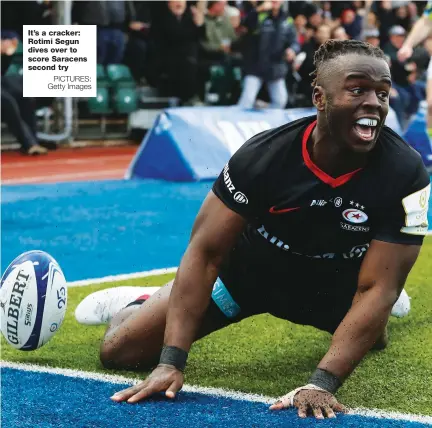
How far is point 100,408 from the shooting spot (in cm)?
404

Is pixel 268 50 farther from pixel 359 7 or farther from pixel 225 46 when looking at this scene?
pixel 359 7

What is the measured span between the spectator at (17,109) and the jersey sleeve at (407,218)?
369 inches

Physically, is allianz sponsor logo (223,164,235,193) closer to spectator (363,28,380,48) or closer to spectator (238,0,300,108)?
spectator (238,0,300,108)

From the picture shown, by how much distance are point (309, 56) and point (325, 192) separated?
43.7 ft

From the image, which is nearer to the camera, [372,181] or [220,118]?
[372,181]

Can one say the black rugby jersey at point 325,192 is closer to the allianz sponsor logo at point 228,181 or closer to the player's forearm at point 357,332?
the allianz sponsor logo at point 228,181

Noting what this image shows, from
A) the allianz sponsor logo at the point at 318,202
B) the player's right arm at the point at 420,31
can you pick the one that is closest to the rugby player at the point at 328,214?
the allianz sponsor logo at the point at 318,202

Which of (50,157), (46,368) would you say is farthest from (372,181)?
(50,157)

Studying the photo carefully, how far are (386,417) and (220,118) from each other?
27.1 feet

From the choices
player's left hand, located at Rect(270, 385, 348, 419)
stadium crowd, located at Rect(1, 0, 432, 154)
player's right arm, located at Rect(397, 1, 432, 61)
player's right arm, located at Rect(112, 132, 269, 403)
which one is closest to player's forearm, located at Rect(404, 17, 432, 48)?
player's right arm, located at Rect(397, 1, 432, 61)

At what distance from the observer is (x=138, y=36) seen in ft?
52.1

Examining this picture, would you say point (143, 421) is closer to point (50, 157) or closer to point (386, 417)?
point (386, 417)

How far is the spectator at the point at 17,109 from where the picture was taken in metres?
13.0

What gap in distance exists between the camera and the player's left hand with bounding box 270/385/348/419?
3875 mm
